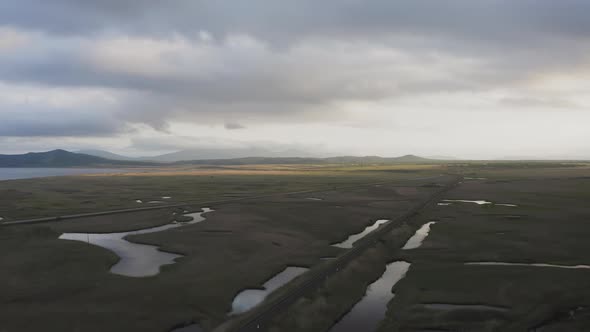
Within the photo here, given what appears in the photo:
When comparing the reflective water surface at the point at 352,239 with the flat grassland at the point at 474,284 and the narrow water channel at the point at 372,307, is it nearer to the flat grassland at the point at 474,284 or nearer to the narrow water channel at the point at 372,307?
the flat grassland at the point at 474,284

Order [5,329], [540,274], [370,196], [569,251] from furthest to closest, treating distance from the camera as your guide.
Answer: [370,196]
[569,251]
[540,274]
[5,329]

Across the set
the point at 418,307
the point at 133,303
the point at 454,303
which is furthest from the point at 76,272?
the point at 454,303

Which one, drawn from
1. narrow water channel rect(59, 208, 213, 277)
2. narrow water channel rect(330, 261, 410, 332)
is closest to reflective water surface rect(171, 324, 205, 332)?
narrow water channel rect(330, 261, 410, 332)

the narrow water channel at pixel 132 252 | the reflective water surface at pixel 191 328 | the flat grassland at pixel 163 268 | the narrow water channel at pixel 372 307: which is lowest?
the narrow water channel at pixel 372 307

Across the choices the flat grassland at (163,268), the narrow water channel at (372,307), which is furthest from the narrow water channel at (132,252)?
the narrow water channel at (372,307)

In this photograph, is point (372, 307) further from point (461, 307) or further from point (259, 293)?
point (259, 293)

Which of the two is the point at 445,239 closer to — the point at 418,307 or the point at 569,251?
the point at 569,251

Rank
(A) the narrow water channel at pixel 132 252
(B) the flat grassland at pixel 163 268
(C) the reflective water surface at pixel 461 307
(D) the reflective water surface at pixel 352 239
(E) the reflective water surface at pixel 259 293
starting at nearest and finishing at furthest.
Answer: (B) the flat grassland at pixel 163 268 → (C) the reflective water surface at pixel 461 307 → (E) the reflective water surface at pixel 259 293 → (A) the narrow water channel at pixel 132 252 → (D) the reflective water surface at pixel 352 239
